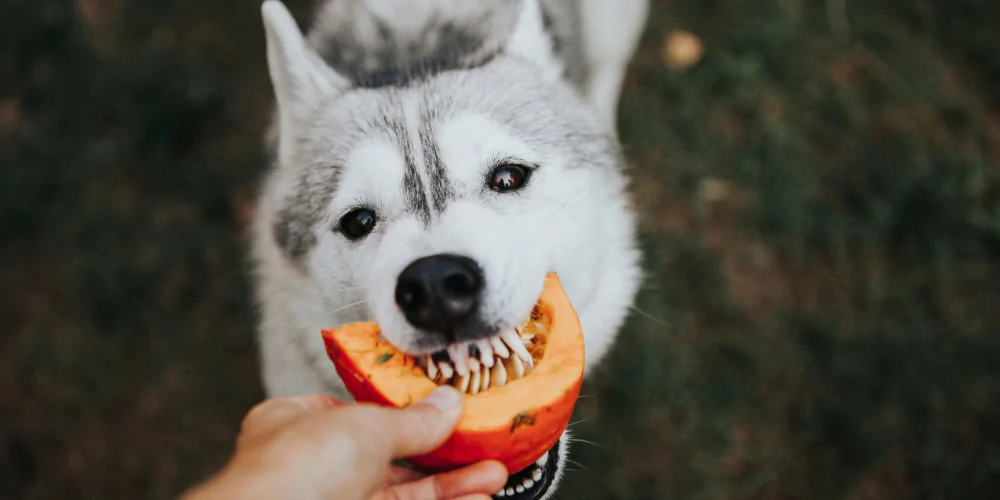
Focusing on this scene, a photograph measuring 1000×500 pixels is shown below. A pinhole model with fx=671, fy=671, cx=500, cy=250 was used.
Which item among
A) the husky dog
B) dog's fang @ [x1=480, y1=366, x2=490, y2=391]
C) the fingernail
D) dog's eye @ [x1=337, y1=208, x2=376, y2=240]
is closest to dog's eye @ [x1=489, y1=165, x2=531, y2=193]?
the husky dog

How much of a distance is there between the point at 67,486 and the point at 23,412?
0.54 m

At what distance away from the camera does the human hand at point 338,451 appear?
1.54m

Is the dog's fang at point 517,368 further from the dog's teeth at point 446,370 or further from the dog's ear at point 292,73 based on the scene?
the dog's ear at point 292,73

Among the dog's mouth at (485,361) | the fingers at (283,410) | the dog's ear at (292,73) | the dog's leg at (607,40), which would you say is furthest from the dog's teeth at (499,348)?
the dog's leg at (607,40)

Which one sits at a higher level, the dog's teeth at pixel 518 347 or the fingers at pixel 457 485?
the dog's teeth at pixel 518 347

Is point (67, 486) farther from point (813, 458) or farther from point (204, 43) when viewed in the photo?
point (813, 458)

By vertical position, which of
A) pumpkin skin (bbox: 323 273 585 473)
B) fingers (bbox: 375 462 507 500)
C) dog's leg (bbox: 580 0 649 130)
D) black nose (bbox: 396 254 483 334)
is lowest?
fingers (bbox: 375 462 507 500)

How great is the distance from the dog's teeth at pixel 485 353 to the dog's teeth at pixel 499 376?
0.02m

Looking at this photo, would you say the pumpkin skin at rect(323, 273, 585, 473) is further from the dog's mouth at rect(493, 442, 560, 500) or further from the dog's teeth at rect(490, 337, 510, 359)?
the dog's mouth at rect(493, 442, 560, 500)

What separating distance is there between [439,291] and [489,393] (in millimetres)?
324

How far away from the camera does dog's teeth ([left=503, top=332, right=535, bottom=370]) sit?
1980 millimetres

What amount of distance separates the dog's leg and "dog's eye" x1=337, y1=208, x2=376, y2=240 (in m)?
1.97

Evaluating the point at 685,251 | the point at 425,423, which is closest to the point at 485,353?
the point at 425,423

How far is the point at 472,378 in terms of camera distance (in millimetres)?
1979
